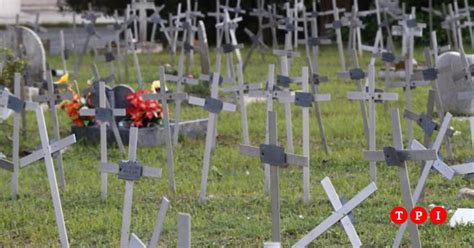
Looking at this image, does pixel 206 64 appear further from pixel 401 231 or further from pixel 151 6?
pixel 401 231

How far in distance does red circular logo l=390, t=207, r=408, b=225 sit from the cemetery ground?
0.24 feet

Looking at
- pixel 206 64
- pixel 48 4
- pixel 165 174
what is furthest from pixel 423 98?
pixel 48 4

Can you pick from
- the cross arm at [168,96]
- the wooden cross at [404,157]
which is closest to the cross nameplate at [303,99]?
the cross arm at [168,96]

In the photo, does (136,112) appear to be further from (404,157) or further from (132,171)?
(404,157)

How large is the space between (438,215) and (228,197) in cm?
198

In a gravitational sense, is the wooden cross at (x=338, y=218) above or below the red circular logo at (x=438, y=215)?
above

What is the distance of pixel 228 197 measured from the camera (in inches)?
360

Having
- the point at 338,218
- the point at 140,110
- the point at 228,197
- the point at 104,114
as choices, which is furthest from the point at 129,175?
the point at 140,110

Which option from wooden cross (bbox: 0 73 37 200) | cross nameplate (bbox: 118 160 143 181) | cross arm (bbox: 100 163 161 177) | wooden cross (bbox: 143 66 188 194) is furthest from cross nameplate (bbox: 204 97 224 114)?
cross nameplate (bbox: 118 160 143 181)

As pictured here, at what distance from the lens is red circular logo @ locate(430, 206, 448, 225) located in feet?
25.2

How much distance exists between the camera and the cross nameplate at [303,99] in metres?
A: 8.74

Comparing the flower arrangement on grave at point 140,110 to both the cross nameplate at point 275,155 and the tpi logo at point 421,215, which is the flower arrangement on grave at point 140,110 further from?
the cross nameplate at point 275,155

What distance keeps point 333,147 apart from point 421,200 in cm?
325

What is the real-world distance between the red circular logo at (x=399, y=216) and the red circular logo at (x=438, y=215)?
24 cm
